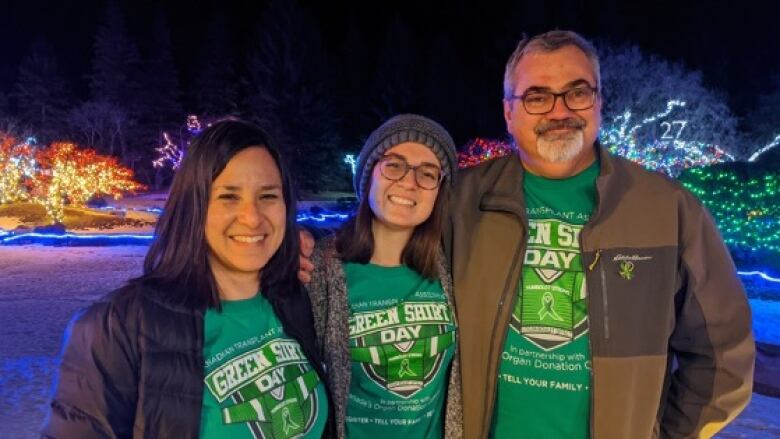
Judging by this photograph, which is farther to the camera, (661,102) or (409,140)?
(661,102)

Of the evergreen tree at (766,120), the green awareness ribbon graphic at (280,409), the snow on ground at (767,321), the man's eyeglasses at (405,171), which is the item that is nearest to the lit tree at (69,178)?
the snow on ground at (767,321)

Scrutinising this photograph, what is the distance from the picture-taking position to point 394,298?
2439mm

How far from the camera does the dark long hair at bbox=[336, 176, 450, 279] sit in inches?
99.7

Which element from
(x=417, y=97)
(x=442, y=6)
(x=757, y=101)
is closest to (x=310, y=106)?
(x=417, y=97)

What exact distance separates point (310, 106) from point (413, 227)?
35908 millimetres

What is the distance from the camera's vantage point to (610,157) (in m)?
2.54

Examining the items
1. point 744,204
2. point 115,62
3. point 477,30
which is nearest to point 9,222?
point 744,204

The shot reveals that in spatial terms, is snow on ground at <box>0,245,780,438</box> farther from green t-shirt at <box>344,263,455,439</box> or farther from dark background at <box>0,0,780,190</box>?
dark background at <box>0,0,780,190</box>

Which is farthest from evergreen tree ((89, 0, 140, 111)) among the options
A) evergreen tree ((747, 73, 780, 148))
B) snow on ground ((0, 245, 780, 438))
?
evergreen tree ((747, 73, 780, 148))

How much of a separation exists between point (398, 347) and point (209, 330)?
0.74 meters

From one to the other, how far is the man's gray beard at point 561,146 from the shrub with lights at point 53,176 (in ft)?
61.7

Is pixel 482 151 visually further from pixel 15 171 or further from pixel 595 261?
pixel 595 261

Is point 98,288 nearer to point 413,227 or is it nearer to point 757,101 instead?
point 413,227

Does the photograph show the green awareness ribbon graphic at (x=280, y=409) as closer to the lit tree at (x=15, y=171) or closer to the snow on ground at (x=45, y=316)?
the snow on ground at (x=45, y=316)
